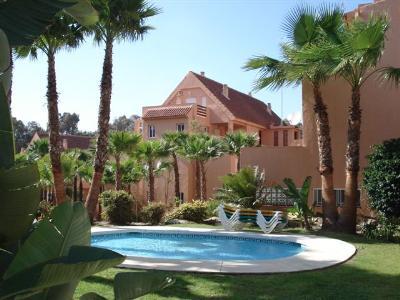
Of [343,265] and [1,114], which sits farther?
[343,265]

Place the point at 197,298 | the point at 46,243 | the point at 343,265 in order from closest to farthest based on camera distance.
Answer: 1. the point at 46,243
2. the point at 197,298
3. the point at 343,265

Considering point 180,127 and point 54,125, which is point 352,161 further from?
point 180,127

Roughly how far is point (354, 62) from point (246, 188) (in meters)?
6.95

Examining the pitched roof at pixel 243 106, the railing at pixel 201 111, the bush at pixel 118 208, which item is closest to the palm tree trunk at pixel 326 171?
the bush at pixel 118 208

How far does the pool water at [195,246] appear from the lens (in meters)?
13.0

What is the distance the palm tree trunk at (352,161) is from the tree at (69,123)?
7681 centimetres

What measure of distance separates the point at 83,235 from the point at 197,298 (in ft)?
19.3

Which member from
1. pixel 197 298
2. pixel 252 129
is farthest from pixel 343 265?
pixel 252 129

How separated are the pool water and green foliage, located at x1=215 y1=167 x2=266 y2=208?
3.74 metres

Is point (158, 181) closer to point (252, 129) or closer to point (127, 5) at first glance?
point (252, 129)

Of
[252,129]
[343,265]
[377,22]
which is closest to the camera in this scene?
[343,265]

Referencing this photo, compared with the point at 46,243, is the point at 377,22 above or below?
above

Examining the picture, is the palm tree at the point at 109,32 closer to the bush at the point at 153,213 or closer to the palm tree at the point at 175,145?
the bush at the point at 153,213

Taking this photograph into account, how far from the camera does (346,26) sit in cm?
1611
